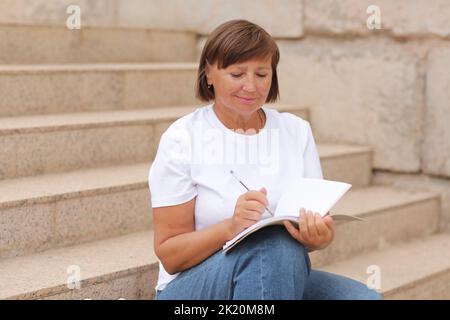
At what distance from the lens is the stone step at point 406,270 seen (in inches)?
136

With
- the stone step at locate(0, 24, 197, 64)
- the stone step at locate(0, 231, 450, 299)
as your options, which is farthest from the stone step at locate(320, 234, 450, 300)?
the stone step at locate(0, 24, 197, 64)

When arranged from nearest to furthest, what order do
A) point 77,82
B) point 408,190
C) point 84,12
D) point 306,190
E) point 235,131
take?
1. point 306,190
2. point 235,131
3. point 77,82
4. point 408,190
5. point 84,12

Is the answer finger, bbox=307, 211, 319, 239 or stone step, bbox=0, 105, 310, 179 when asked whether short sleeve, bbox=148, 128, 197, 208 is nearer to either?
finger, bbox=307, 211, 319, 239

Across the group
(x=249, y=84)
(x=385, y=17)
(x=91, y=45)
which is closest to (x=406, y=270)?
(x=385, y=17)

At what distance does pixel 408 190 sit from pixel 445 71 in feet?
2.13

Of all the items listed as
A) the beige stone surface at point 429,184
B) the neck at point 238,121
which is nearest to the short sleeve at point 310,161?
the neck at point 238,121

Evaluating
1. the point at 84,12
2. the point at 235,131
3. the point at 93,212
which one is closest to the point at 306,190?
the point at 235,131

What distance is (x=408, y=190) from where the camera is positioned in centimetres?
429

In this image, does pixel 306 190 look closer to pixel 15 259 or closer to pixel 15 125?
pixel 15 259

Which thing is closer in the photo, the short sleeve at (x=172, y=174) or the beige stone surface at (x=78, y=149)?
the short sleeve at (x=172, y=174)

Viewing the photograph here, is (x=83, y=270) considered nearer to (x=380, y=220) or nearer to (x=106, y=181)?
(x=106, y=181)

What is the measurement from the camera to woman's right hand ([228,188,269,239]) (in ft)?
7.55

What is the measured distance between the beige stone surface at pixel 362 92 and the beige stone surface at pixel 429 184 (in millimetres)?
65

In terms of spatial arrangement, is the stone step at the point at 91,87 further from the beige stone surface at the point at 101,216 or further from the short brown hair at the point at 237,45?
the short brown hair at the point at 237,45
